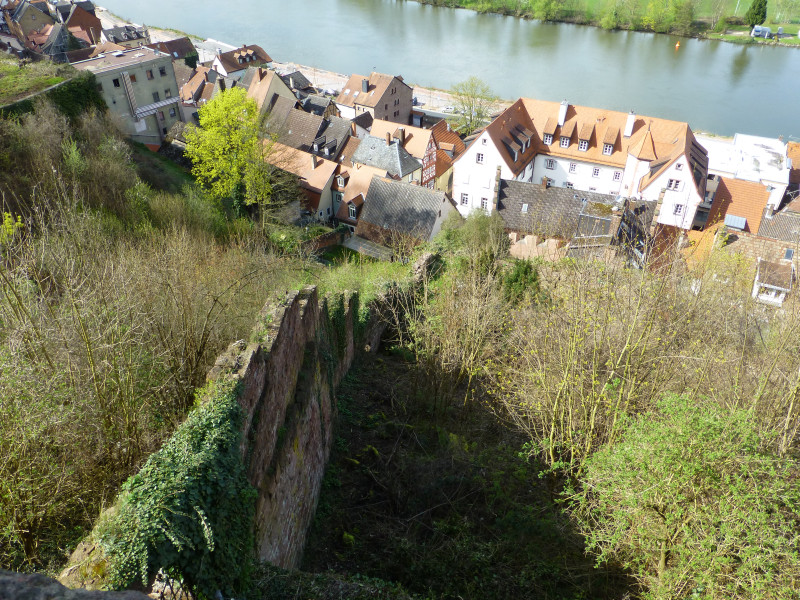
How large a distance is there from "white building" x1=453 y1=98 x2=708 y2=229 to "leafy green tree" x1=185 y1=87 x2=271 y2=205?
15.2m

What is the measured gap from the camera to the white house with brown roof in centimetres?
5303

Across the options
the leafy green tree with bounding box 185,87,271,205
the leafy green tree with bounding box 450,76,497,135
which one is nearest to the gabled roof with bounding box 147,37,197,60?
the leafy green tree with bounding box 450,76,497,135

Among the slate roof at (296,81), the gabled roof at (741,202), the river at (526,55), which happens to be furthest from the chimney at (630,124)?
the slate roof at (296,81)

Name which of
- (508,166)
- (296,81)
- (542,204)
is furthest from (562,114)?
(296,81)

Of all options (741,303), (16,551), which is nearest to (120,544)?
(16,551)

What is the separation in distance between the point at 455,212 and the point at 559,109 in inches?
660

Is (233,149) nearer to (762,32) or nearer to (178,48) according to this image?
(178,48)

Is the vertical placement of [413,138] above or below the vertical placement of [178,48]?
below

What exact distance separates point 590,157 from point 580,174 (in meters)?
1.48

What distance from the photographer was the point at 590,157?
42.2 meters

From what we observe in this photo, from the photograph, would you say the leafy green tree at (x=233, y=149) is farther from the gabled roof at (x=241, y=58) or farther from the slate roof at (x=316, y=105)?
the gabled roof at (x=241, y=58)

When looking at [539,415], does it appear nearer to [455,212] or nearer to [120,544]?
[120,544]

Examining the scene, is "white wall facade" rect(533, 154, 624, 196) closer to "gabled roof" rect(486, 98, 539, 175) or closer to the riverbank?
"gabled roof" rect(486, 98, 539, 175)

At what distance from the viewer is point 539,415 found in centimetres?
1220
